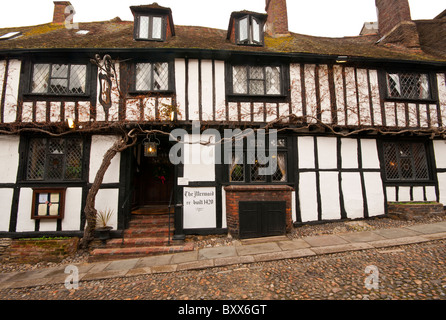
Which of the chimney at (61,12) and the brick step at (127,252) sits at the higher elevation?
the chimney at (61,12)

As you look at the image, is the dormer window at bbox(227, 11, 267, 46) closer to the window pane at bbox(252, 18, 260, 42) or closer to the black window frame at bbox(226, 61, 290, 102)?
the window pane at bbox(252, 18, 260, 42)

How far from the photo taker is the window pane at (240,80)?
20.8 feet

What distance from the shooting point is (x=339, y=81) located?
6.65m

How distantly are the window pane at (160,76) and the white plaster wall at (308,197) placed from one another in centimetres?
531

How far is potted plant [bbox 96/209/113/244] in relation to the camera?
525 cm

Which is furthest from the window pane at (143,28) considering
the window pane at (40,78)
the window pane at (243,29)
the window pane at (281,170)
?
the window pane at (281,170)

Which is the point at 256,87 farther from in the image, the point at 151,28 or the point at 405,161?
the point at 405,161

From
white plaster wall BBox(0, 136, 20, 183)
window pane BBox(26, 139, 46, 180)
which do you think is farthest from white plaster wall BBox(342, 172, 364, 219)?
white plaster wall BBox(0, 136, 20, 183)

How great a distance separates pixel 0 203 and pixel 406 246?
1063 centimetres

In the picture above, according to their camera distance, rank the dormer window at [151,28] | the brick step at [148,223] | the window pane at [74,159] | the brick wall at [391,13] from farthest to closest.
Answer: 1. the brick wall at [391,13]
2. the dormer window at [151,28]
3. the brick step at [148,223]
4. the window pane at [74,159]

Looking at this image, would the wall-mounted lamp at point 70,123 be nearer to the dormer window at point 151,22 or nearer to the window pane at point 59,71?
the window pane at point 59,71

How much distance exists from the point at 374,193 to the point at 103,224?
8.58 metres

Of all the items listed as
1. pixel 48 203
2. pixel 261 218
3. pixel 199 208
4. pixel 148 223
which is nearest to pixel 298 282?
pixel 261 218

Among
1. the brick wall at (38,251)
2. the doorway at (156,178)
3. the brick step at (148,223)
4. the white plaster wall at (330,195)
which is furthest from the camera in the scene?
the doorway at (156,178)
